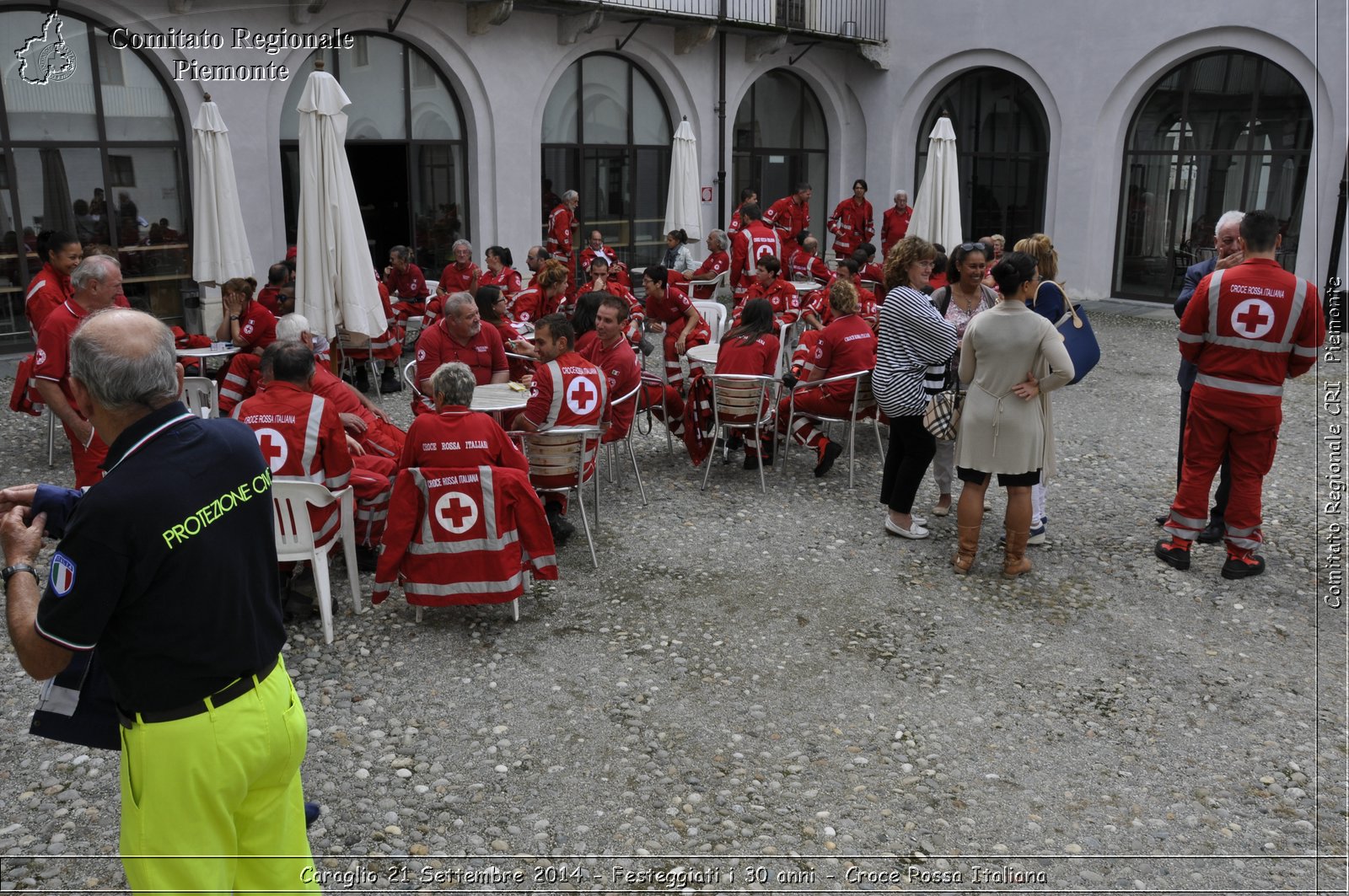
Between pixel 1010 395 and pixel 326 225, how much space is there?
5.65 meters

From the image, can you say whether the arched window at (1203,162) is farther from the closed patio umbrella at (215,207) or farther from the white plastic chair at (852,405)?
the closed patio umbrella at (215,207)

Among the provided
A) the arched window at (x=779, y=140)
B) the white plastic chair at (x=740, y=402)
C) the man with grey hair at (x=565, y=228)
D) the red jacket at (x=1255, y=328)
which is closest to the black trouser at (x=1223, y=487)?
the red jacket at (x=1255, y=328)

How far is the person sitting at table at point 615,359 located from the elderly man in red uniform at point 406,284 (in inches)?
175

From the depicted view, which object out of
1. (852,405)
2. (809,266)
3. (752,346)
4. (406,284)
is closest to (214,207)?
(406,284)

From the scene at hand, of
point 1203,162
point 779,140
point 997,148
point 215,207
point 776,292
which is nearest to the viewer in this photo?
point 776,292

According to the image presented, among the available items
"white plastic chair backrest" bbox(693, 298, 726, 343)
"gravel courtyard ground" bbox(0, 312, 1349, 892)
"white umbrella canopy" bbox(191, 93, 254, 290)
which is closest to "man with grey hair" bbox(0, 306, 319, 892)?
"gravel courtyard ground" bbox(0, 312, 1349, 892)

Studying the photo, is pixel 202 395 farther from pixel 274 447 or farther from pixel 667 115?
pixel 667 115

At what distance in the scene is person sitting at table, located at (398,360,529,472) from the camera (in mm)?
4836

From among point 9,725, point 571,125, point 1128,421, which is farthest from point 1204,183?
point 9,725

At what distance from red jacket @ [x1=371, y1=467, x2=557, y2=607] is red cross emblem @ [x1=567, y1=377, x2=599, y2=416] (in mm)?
970

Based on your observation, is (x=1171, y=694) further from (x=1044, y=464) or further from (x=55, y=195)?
(x=55, y=195)

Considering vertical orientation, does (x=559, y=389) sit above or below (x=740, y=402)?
above

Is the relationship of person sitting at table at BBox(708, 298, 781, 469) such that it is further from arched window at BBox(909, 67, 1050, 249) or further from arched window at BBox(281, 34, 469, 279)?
arched window at BBox(909, 67, 1050, 249)

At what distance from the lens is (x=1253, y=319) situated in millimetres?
5309
